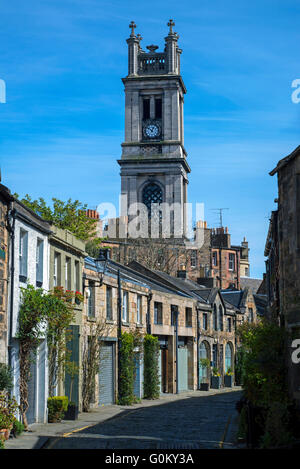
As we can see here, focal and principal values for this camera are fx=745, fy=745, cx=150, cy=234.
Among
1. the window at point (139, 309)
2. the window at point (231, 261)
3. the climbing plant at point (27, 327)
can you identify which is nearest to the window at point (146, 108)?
the window at point (231, 261)

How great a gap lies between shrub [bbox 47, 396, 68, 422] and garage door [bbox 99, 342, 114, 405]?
20.2 ft

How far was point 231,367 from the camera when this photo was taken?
57312 millimetres

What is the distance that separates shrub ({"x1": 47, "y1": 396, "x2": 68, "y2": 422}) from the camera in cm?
2436

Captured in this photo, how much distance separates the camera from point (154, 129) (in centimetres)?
9669

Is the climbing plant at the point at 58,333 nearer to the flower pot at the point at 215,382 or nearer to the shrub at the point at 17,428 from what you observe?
the shrub at the point at 17,428

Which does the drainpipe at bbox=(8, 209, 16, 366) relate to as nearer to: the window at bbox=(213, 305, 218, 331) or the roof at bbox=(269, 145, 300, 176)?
the roof at bbox=(269, 145, 300, 176)

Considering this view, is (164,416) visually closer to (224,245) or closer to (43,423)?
(43,423)

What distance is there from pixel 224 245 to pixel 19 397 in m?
79.8

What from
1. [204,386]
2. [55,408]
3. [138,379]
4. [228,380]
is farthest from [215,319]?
[55,408]

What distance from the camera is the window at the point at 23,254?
890 inches

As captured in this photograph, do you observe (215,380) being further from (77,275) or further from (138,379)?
(77,275)

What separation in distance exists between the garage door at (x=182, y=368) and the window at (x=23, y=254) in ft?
78.3
